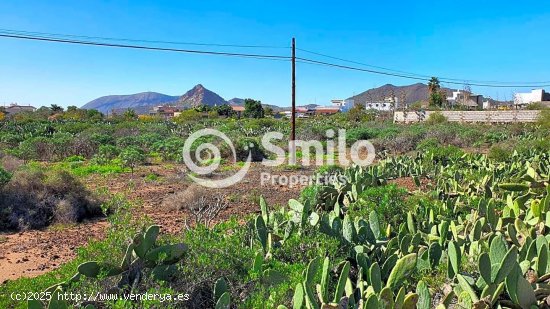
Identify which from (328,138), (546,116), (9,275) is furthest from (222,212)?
(546,116)

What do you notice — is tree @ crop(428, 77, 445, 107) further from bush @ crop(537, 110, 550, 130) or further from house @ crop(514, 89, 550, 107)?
bush @ crop(537, 110, 550, 130)

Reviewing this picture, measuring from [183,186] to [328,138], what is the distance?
580 inches

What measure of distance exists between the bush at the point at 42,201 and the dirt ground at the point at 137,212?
33 centimetres

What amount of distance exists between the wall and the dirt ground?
24.8 metres

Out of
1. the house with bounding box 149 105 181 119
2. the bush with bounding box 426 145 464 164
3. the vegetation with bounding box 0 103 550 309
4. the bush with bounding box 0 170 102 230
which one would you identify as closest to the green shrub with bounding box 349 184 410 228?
the vegetation with bounding box 0 103 550 309

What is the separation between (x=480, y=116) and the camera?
111 feet

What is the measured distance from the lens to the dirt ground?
5.30 metres

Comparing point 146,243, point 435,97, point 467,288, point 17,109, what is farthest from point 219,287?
point 17,109

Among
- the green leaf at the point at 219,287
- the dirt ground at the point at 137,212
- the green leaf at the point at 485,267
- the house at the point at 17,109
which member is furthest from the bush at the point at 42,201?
the house at the point at 17,109

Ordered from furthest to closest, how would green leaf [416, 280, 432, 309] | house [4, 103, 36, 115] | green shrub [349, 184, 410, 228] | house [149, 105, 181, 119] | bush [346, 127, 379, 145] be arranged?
1. house [149, 105, 181, 119]
2. house [4, 103, 36, 115]
3. bush [346, 127, 379, 145]
4. green shrub [349, 184, 410, 228]
5. green leaf [416, 280, 432, 309]

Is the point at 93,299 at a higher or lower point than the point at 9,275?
higher

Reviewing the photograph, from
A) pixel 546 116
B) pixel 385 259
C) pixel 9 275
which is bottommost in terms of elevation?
pixel 9 275

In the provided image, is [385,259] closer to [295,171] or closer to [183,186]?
[183,186]

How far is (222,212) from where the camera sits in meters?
7.81
